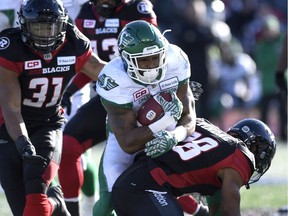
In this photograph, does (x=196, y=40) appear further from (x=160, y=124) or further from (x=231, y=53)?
(x=160, y=124)

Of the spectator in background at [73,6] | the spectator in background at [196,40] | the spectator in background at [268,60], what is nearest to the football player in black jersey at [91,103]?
the spectator in background at [73,6]

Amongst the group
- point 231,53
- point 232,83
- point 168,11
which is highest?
point 231,53

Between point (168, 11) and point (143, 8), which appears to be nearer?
point (143, 8)

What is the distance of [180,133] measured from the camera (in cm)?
502

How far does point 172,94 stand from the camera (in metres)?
5.13

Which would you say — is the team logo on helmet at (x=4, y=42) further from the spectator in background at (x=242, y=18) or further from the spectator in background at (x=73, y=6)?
the spectator in background at (x=242, y=18)

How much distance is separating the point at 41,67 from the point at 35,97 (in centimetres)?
19

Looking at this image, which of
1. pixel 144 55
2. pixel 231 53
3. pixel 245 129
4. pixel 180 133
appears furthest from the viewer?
pixel 231 53

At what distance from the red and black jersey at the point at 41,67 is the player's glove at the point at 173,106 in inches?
27.8


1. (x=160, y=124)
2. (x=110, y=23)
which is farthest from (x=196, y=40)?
(x=160, y=124)

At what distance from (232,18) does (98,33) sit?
9.26m

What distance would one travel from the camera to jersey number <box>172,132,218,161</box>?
4.91m

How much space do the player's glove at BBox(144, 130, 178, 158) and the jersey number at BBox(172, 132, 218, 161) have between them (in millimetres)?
55

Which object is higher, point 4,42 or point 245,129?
point 4,42
